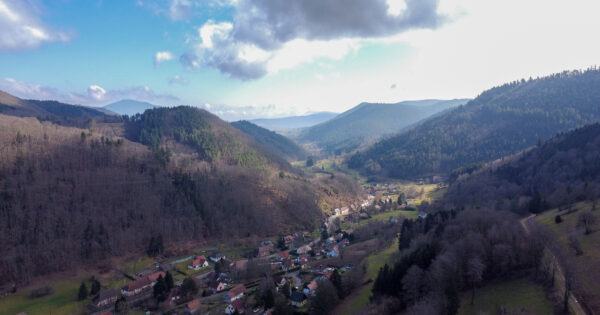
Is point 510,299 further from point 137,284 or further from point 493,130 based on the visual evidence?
point 493,130

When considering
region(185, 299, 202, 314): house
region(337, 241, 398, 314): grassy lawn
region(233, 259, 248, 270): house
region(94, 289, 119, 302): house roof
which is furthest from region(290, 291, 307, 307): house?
region(94, 289, 119, 302): house roof

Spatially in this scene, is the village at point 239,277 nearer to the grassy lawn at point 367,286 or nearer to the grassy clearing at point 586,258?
the grassy lawn at point 367,286

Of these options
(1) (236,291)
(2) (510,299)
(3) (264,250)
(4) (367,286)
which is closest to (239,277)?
(1) (236,291)

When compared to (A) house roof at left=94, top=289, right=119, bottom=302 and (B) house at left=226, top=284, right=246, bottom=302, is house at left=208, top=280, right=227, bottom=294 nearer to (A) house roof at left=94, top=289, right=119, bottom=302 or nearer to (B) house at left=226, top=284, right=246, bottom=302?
(B) house at left=226, top=284, right=246, bottom=302

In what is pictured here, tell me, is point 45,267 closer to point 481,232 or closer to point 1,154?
point 1,154

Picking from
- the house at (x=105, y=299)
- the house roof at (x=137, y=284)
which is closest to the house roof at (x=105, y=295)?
the house at (x=105, y=299)

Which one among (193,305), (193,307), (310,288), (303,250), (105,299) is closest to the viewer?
(193,307)

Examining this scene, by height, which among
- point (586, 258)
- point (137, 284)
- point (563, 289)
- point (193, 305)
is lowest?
point (137, 284)
